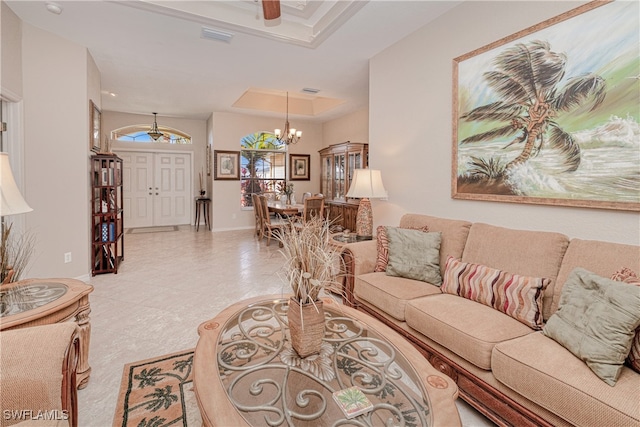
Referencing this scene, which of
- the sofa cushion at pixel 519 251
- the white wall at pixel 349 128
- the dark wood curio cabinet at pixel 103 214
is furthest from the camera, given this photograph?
the white wall at pixel 349 128

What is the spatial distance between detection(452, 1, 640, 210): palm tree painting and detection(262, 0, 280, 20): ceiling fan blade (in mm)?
1748

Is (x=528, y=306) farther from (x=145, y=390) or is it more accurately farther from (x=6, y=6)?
(x=6, y=6)

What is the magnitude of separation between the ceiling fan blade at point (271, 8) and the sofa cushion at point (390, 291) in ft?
6.41

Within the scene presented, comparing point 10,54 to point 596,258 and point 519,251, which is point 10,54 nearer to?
point 519,251

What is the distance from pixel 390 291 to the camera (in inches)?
92.4

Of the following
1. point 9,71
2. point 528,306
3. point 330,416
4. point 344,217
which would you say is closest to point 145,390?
point 330,416

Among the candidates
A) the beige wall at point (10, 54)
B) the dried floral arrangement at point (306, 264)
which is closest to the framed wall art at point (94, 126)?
the beige wall at point (10, 54)

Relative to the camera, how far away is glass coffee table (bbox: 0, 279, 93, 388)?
1.56 meters

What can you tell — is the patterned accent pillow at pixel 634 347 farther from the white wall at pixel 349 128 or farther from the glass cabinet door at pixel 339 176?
the white wall at pixel 349 128

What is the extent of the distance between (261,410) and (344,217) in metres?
5.40

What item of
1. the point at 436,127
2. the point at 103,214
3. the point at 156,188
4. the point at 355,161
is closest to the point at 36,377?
the point at 436,127

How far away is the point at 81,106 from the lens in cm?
380

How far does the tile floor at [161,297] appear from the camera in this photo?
2.00 m

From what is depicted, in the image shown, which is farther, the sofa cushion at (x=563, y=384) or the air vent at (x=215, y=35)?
the air vent at (x=215, y=35)
